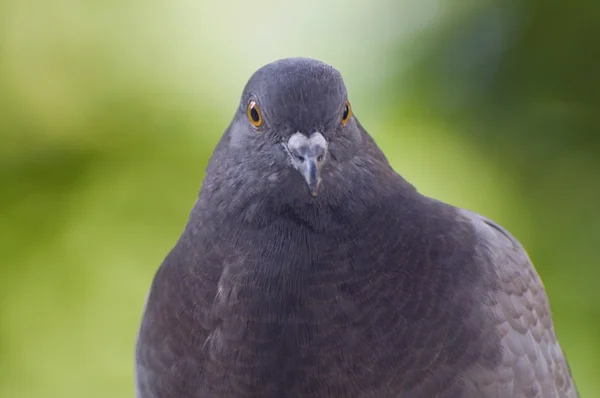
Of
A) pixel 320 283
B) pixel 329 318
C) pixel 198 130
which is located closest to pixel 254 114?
pixel 320 283

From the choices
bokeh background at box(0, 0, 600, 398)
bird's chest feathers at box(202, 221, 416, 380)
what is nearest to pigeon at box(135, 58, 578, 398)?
bird's chest feathers at box(202, 221, 416, 380)

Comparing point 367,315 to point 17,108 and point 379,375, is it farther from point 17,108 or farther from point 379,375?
point 17,108

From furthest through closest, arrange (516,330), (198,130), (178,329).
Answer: (198,130)
(516,330)
(178,329)

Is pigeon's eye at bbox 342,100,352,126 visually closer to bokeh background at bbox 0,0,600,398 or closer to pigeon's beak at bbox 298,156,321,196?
pigeon's beak at bbox 298,156,321,196

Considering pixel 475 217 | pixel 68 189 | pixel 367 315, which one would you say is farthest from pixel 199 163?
pixel 367 315

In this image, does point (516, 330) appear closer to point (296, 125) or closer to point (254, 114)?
point (296, 125)

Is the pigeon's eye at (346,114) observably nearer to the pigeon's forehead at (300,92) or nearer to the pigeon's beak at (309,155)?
the pigeon's forehead at (300,92)

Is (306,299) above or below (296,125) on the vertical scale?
below

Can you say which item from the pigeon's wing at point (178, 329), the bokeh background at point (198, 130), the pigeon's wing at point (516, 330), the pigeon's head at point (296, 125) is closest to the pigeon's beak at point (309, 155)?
the pigeon's head at point (296, 125)
